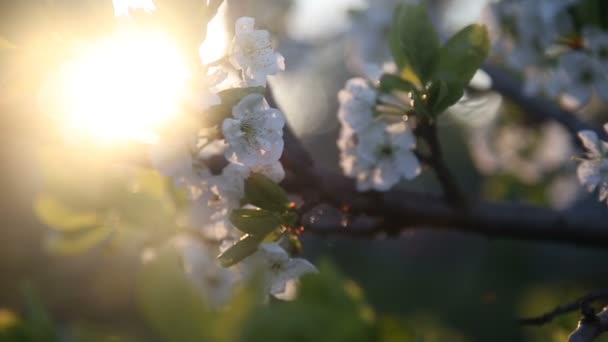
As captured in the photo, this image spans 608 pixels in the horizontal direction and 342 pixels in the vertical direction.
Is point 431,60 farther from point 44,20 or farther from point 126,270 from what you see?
point 126,270

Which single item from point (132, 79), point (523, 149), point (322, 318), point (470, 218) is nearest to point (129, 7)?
point (132, 79)

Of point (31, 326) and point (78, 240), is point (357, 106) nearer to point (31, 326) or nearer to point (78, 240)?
point (78, 240)

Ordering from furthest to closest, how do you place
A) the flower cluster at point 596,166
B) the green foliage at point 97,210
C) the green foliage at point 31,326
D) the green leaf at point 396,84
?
the green foliage at point 97,210 → the green leaf at point 396,84 → the flower cluster at point 596,166 → the green foliage at point 31,326

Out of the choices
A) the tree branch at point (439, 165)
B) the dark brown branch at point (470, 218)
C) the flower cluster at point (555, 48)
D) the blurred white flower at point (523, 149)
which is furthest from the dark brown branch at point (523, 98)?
the blurred white flower at point (523, 149)

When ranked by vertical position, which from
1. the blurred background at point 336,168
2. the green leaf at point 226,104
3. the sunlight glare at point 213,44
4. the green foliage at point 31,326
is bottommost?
the blurred background at point 336,168

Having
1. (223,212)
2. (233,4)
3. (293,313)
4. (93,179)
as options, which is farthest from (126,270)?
(293,313)

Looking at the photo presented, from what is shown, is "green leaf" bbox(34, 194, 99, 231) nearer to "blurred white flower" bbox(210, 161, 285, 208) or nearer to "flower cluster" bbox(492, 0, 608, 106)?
"blurred white flower" bbox(210, 161, 285, 208)

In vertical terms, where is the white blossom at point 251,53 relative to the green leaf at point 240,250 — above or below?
above

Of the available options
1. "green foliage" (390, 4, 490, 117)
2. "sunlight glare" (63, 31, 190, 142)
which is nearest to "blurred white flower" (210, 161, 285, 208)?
"sunlight glare" (63, 31, 190, 142)

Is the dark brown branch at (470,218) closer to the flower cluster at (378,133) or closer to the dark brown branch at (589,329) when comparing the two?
the flower cluster at (378,133)
